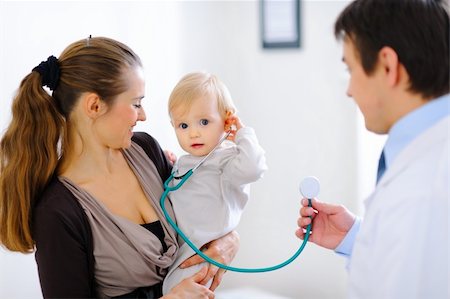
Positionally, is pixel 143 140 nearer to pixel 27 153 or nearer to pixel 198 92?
pixel 198 92

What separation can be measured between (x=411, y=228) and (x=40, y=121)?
40.4 inches

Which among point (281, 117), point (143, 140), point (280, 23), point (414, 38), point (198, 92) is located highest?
point (280, 23)

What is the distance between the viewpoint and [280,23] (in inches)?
136

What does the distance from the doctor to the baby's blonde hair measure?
52 centimetres

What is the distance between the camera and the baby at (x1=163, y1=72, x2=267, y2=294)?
1.79 metres

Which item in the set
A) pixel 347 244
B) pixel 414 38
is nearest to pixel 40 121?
pixel 347 244

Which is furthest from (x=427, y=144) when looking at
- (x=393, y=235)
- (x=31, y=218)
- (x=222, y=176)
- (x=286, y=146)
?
(x=286, y=146)

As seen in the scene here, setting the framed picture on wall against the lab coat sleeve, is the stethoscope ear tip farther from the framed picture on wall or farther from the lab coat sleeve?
the framed picture on wall

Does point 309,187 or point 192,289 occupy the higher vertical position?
point 309,187

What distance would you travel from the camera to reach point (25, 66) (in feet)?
7.48

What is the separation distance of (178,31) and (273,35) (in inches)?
23.0

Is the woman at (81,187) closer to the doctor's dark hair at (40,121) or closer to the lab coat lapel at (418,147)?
the doctor's dark hair at (40,121)

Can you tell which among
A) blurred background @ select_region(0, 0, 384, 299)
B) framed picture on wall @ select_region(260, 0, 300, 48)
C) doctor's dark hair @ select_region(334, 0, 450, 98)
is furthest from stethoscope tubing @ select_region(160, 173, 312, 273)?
framed picture on wall @ select_region(260, 0, 300, 48)


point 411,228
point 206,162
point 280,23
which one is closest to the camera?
point 411,228
